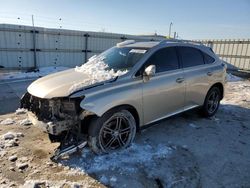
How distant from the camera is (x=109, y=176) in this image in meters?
3.61

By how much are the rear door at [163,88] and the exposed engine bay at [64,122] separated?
3.94 feet

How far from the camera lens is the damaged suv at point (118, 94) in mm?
3793

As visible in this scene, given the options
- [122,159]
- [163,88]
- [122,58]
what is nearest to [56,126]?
[122,159]

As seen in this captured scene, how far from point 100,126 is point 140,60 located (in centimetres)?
140

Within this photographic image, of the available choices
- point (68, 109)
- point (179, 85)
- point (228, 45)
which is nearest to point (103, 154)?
point (68, 109)

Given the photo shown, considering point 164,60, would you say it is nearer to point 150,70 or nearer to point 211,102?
point 150,70

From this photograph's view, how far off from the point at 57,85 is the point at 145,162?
5.94ft

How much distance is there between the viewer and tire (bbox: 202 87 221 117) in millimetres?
6167

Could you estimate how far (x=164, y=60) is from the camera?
495cm

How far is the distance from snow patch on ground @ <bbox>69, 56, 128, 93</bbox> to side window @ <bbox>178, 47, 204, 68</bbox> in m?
1.62

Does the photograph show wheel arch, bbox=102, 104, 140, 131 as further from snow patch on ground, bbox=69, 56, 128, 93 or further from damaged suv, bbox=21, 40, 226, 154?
snow patch on ground, bbox=69, 56, 128, 93

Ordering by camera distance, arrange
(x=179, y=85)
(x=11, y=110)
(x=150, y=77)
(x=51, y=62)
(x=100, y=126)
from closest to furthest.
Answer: (x=100, y=126)
(x=150, y=77)
(x=179, y=85)
(x=11, y=110)
(x=51, y=62)

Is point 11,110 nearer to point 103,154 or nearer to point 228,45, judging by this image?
point 103,154

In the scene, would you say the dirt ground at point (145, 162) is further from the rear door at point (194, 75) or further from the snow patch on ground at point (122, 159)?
the rear door at point (194, 75)
